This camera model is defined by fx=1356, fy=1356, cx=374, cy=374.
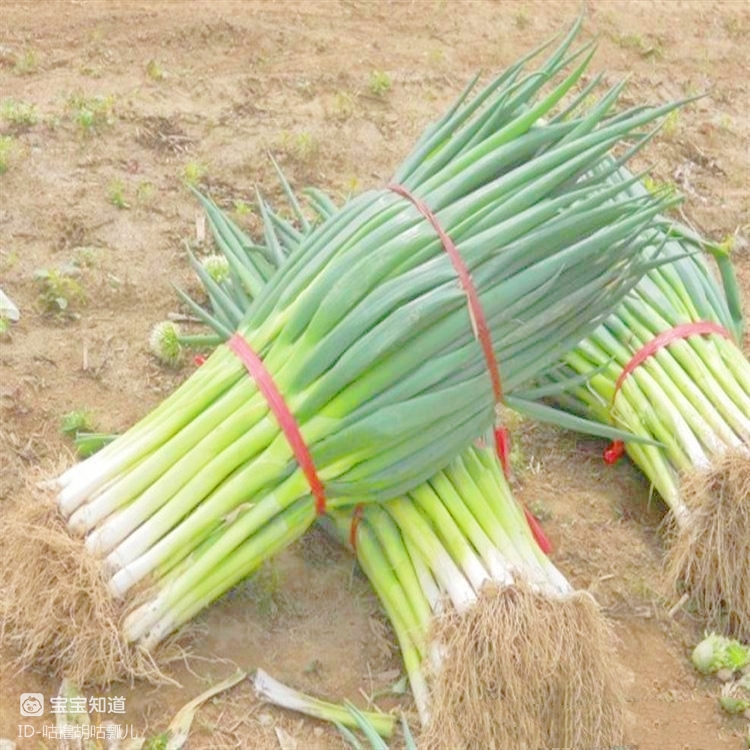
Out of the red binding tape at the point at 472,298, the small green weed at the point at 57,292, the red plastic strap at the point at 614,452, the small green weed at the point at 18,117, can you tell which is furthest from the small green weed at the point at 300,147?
the red binding tape at the point at 472,298

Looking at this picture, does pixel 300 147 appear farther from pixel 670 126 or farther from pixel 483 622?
pixel 483 622

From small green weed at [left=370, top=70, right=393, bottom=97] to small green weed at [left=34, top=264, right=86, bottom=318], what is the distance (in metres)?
1.81

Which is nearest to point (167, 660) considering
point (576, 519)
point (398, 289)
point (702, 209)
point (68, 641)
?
point (68, 641)

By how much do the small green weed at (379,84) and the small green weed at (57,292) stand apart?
1.81m

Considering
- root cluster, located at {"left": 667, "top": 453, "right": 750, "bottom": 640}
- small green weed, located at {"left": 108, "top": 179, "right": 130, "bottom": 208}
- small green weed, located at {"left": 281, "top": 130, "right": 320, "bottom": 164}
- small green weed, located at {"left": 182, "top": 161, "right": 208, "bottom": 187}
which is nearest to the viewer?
root cluster, located at {"left": 667, "top": 453, "right": 750, "bottom": 640}

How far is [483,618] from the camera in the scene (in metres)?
2.71

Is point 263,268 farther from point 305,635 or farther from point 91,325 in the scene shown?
point 305,635

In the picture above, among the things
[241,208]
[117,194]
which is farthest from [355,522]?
[117,194]

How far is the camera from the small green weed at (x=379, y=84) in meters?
5.27

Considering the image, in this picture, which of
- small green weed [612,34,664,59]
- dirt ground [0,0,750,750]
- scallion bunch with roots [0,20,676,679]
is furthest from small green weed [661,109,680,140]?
scallion bunch with roots [0,20,676,679]

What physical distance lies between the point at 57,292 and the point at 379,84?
1911 mm

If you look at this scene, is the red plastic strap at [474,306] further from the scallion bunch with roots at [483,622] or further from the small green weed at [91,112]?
the small green weed at [91,112]

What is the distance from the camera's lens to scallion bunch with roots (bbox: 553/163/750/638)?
3.26 meters

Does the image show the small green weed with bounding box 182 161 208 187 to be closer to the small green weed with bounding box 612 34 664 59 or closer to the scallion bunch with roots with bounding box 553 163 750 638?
the scallion bunch with roots with bounding box 553 163 750 638
